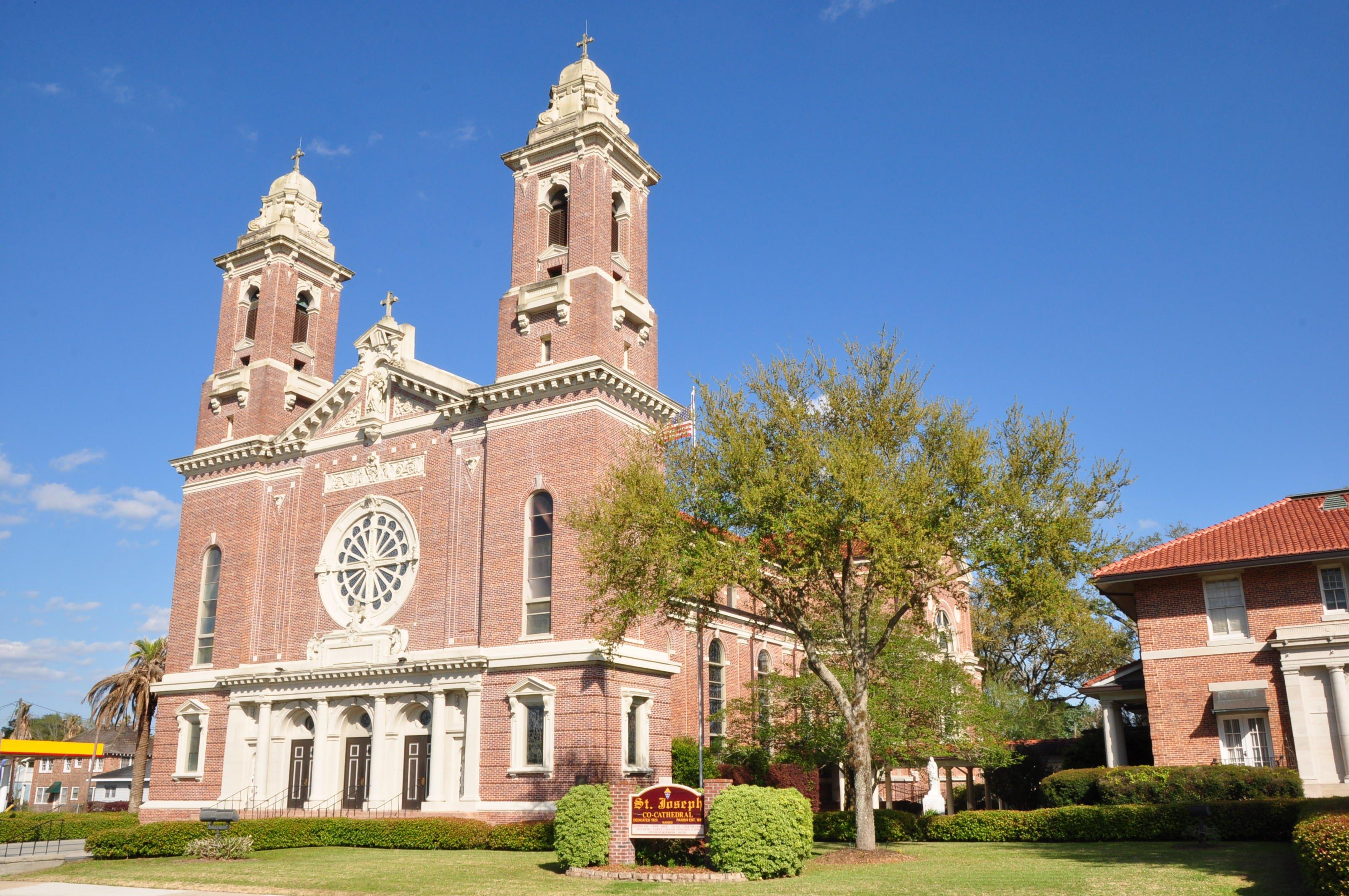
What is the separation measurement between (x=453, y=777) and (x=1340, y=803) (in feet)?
73.0

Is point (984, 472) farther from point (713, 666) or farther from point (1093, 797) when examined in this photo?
point (713, 666)

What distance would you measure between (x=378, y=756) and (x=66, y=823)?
1698 cm

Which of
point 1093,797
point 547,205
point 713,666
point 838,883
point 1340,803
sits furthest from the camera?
point 713,666

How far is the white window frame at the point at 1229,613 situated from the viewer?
27.9 meters

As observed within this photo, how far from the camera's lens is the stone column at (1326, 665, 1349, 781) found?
25344 millimetres

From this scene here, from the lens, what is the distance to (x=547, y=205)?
35625 mm

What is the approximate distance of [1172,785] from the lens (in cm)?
2575

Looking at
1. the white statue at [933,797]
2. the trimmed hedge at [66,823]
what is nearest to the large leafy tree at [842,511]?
the white statue at [933,797]

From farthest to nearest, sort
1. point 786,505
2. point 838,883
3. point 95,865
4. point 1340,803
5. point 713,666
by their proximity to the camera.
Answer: point 713,666 → point 95,865 → point 786,505 → point 1340,803 → point 838,883

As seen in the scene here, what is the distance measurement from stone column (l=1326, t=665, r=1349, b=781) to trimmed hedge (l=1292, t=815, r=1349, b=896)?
13335 millimetres

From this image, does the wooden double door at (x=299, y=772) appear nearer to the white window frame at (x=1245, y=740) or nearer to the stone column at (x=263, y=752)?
the stone column at (x=263, y=752)

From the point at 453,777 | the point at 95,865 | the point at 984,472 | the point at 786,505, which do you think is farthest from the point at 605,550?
the point at 95,865

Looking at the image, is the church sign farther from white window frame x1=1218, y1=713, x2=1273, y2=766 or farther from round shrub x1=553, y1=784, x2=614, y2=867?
white window frame x1=1218, y1=713, x2=1273, y2=766

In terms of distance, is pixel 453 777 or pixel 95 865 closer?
pixel 95 865
